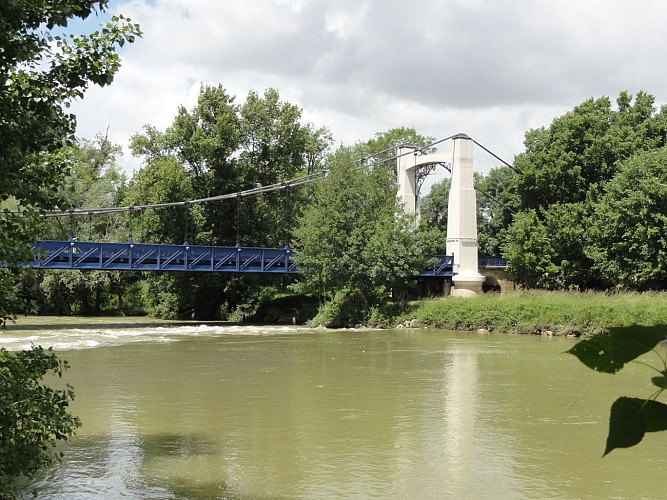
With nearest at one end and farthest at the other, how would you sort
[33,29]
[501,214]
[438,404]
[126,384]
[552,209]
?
[33,29] < [438,404] < [126,384] < [552,209] < [501,214]

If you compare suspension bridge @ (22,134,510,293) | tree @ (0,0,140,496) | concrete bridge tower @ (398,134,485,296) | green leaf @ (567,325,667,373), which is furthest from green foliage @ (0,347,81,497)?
concrete bridge tower @ (398,134,485,296)

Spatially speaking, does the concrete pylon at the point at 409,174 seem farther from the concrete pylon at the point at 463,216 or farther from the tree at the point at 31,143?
the tree at the point at 31,143

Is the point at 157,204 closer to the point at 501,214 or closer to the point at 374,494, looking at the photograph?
the point at 501,214

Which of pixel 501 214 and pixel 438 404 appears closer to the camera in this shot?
pixel 438 404

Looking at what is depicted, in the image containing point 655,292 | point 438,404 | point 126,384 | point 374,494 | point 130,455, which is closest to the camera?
point 374,494

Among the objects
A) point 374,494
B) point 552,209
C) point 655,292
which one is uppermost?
point 552,209

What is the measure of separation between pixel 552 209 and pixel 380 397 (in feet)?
81.1

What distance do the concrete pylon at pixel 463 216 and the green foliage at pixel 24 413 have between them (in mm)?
32140

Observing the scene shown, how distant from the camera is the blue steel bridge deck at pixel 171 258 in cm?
3328

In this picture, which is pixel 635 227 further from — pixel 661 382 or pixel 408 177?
pixel 661 382

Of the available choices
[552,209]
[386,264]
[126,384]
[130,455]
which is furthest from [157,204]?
[130,455]

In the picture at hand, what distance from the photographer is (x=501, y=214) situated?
161 ft

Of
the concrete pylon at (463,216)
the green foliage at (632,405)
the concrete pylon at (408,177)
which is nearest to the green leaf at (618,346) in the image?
the green foliage at (632,405)

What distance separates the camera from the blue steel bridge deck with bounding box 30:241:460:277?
109 ft
